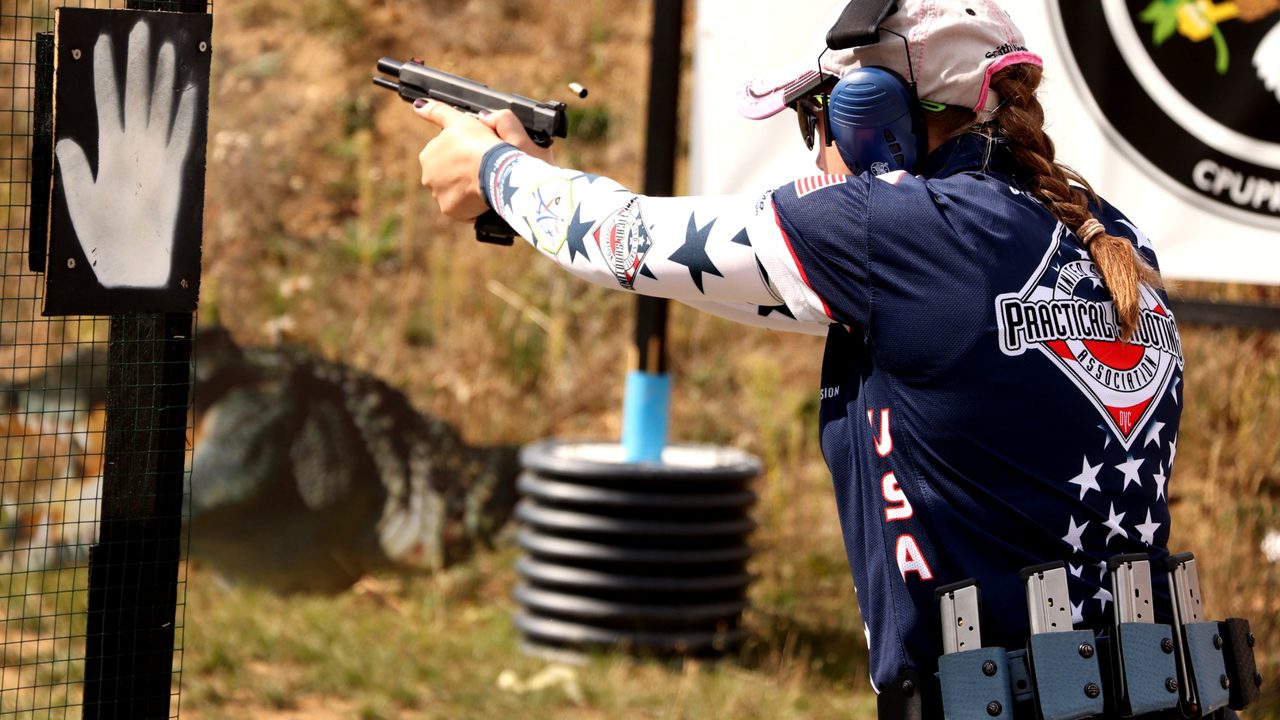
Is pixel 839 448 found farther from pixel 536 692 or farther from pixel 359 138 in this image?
pixel 359 138

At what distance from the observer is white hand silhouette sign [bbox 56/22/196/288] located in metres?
2.39

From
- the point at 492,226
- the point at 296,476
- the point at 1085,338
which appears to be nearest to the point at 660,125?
the point at 296,476

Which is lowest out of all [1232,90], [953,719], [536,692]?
[536,692]

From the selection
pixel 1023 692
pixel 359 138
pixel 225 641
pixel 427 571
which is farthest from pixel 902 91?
pixel 359 138

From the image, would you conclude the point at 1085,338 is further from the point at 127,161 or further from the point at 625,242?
the point at 127,161

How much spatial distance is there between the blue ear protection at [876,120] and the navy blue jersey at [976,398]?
0.10 m

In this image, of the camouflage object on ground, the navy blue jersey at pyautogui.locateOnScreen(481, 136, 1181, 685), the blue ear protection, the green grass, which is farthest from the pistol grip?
the camouflage object on ground

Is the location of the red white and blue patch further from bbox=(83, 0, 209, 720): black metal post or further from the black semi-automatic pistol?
bbox=(83, 0, 209, 720): black metal post

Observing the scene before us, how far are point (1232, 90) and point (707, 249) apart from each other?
3450 millimetres

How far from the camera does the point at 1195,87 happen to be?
475cm

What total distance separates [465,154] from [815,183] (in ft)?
2.30

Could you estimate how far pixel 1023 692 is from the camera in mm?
1975

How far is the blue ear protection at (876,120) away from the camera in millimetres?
2098

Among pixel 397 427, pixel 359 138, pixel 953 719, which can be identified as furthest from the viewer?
pixel 359 138
